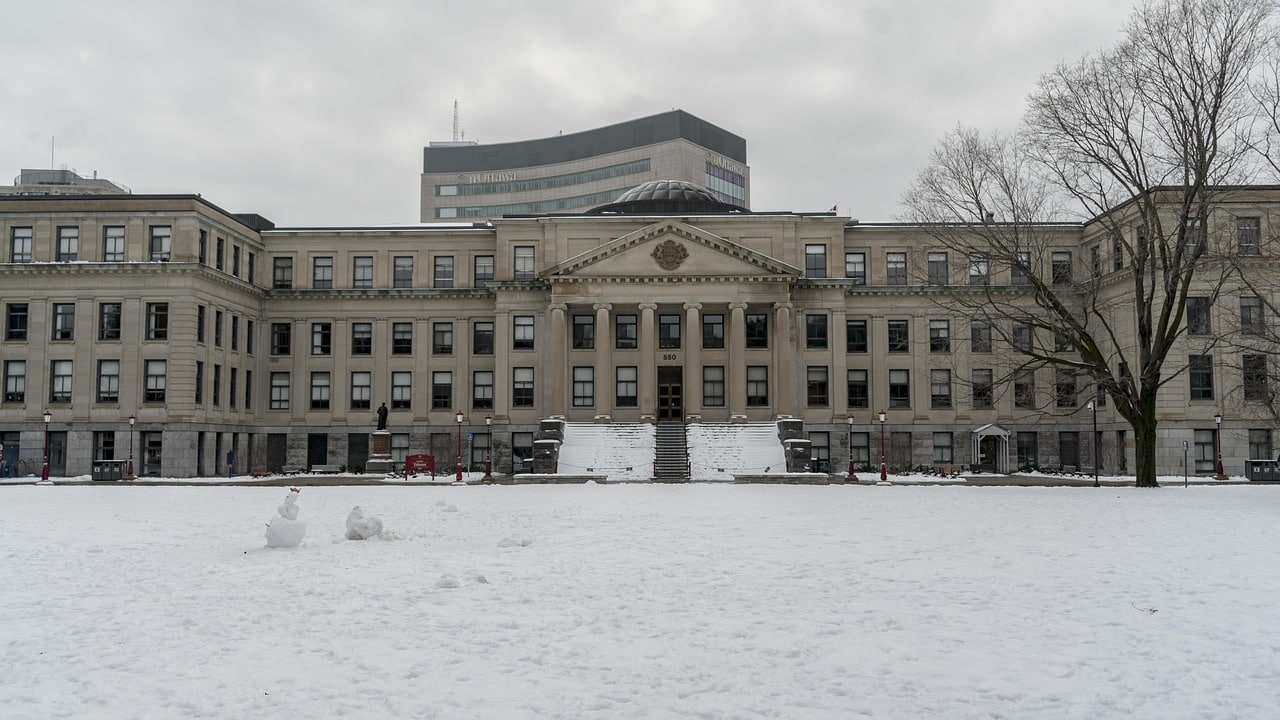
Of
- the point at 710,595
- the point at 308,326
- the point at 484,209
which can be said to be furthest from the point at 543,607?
the point at 484,209

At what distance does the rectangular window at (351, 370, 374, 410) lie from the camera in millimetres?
63281

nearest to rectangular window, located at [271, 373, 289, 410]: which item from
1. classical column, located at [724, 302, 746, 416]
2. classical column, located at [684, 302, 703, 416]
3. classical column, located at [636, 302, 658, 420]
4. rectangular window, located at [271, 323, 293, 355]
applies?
rectangular window, located at [271, 323, 293, 355]

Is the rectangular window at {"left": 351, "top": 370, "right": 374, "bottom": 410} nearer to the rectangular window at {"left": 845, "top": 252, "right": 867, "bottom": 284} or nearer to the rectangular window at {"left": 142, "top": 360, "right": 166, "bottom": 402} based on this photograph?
the rectangular window at {"left": 142, "top": 360, "right": 166, "bottom": 402}

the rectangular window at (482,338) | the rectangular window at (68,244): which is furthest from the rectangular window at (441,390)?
the rectangular window at (68,244)

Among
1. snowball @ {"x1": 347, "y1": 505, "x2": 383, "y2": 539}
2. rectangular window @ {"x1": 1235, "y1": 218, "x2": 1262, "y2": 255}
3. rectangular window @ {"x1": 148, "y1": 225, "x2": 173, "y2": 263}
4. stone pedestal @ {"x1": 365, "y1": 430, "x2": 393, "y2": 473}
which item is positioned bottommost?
snowball @ {"x1": 347, "y1": 505, "x2": 383, "y2": 539}

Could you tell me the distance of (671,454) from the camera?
52.0 m

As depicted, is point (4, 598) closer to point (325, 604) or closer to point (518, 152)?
point (325, 604)

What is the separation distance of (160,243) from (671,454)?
2883cm

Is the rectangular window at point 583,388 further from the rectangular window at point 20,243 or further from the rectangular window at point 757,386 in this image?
the rectangular window at point 20,243

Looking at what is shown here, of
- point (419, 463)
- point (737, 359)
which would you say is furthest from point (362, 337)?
point (737, 359)

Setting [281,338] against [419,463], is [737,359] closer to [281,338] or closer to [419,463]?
[419,463]

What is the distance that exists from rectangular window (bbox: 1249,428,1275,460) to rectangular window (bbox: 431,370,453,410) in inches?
1705

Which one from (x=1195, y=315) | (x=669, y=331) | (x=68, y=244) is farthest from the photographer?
(x=669, y=331)

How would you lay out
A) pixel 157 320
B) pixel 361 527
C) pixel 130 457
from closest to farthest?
pixel 361 527, pixel 130 457, pixel 157 320
